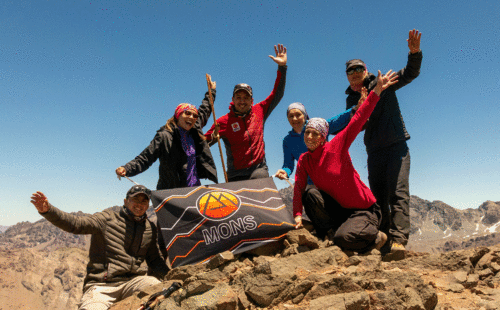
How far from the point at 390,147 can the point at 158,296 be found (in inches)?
219

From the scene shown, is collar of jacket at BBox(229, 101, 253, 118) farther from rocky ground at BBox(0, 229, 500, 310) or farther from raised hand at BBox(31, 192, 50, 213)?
raised hand at BBox(31, 192, 50, 213)

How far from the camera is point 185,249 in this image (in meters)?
6.70

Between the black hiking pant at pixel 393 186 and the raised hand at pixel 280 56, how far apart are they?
3.25 meters

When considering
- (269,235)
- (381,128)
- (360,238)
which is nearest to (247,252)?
(269,235)

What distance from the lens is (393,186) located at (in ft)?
23.9

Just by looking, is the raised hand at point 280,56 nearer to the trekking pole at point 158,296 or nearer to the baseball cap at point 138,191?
the baseball cap at point 138,191

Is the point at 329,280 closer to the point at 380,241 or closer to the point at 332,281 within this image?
the point at 332,281

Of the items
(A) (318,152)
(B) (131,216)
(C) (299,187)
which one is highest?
(A) (318,152)

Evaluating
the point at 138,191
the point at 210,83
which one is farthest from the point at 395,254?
the point at 210,83

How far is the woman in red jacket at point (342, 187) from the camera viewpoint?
20.7 ft

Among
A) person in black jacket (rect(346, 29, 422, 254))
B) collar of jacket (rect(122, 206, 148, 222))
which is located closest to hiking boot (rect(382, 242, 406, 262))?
person in black jacket (rect(346, 29, 422, 254))

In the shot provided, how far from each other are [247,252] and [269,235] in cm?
57

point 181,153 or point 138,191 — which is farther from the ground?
point 181,153

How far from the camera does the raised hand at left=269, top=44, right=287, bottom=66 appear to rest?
8.91m
